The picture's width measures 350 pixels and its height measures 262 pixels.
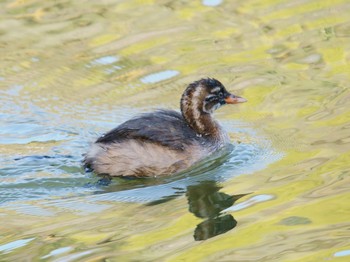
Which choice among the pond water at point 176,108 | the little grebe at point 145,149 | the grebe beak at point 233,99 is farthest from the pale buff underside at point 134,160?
the grebe beak at point 233,99

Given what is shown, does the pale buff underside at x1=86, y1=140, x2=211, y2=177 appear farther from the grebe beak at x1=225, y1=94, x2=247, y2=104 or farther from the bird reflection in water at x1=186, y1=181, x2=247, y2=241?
the grebe beak at x1=225, y1=94, x2=247, y2=104

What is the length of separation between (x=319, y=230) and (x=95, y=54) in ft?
19.7

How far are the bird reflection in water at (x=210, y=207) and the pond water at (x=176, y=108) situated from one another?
2cm

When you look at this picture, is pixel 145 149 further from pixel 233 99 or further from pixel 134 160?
pixel 233 99

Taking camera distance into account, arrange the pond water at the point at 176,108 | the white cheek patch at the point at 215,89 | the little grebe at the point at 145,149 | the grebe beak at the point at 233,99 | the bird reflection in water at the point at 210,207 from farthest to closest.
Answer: the grebe beak at the point at 233,99 → the white cheek patch at the point at 215,89 → the little grebe at the point at 145,149 → the bird reflection in water at the point at 210,207 → the pond water at the point at 176,108

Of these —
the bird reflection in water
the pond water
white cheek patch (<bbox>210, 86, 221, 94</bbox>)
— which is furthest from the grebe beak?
the bird reflection in water

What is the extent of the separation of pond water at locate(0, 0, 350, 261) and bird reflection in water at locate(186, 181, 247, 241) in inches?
0.6

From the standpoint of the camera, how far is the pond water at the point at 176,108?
267 inches

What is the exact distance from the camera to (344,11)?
12.6m

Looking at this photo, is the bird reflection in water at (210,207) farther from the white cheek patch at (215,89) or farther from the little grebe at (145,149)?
the white cheek patch at (215,89)

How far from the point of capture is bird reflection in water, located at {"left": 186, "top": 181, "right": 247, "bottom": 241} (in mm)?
6945

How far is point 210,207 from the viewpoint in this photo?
7.67 m

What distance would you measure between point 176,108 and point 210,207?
3.00 meters

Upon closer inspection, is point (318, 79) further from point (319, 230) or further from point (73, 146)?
point (319, 230)
